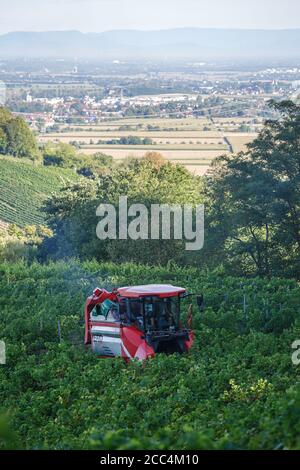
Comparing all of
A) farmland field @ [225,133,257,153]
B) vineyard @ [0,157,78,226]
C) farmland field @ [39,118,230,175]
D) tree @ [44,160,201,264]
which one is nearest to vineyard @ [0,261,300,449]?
tree @ [44,160,201,264]

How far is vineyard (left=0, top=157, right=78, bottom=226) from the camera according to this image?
207ft

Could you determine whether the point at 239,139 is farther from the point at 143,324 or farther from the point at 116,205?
the point at 143,324

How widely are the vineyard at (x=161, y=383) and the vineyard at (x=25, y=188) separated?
4010 cm

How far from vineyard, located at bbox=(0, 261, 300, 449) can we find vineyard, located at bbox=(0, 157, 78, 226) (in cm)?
4010

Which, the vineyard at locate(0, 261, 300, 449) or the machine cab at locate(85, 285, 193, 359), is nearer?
the vineyard at locate(0, 261, 300, 449)

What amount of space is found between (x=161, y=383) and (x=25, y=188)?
56.0 metres

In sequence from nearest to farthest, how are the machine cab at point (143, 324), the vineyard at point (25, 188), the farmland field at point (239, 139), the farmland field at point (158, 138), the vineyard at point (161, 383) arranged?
the vineyard at point (161, 383) → the machine cab at point (143, 324) → the vineyard at point (25, 188) → the farmland field at point (239, 139) → the farmland field at point (158, 138)

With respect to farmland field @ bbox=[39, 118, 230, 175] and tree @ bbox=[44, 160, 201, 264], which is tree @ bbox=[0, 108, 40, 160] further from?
tree @ bbox=[44, 160, 201, 264]

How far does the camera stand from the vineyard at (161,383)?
7613 mm

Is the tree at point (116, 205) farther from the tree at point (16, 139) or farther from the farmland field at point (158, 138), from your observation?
the tree at point (16, 139)

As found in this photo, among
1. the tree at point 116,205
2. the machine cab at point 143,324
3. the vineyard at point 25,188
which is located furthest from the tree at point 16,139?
the machine cab at point 143,324

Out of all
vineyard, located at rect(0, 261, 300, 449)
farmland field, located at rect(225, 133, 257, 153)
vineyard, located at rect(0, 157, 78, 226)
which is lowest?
vineyard, located at rect(0, 157, 78, 226)
